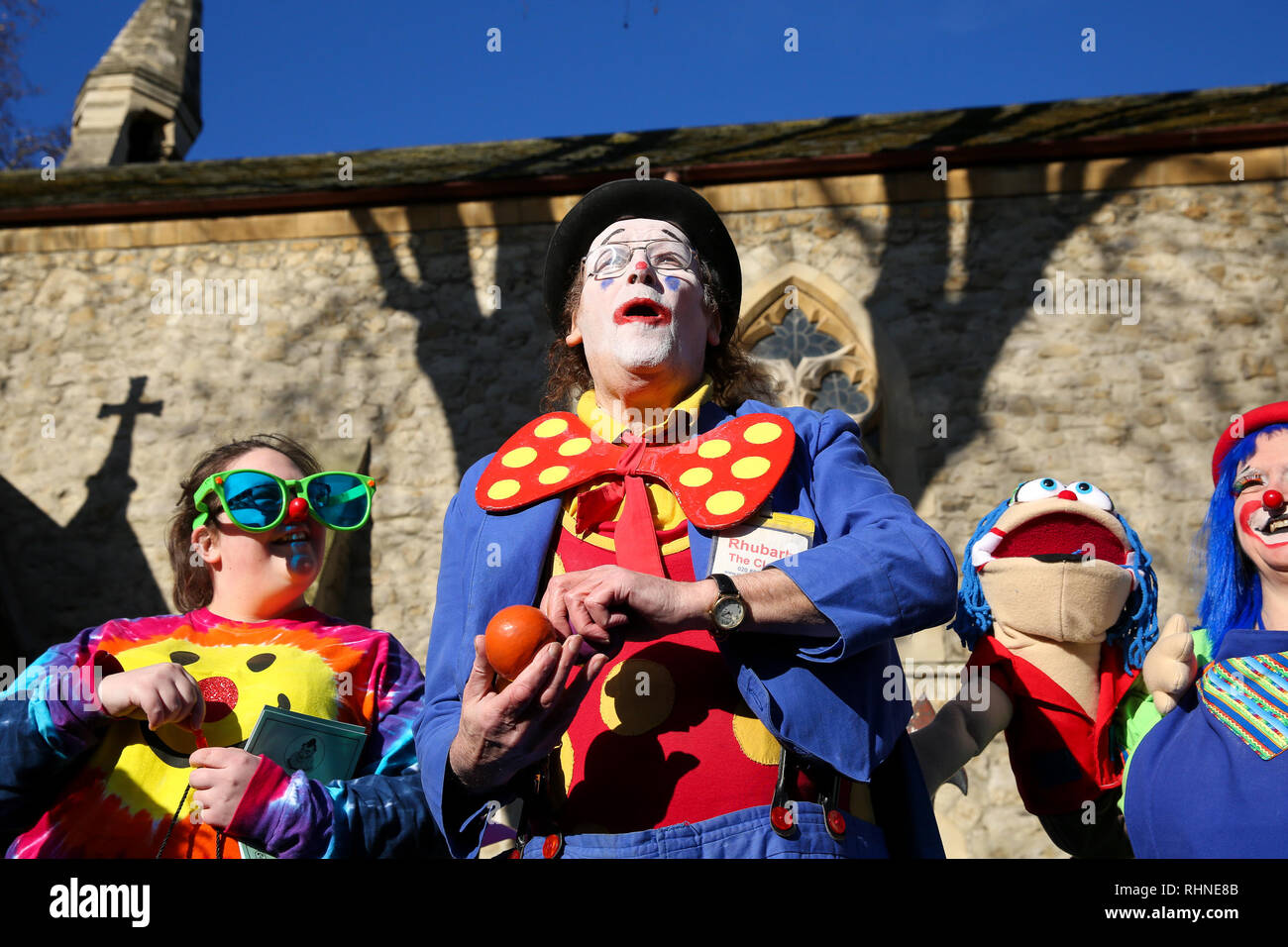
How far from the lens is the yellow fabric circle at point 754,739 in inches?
77.2

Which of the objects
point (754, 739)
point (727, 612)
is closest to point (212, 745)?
point (754, 739)

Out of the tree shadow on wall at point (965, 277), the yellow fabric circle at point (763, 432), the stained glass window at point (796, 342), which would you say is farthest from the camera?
the stained glass window at point (796, 342)

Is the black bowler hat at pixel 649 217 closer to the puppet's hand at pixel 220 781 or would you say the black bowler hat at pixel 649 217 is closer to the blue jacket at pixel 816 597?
the blue jacket at pixel 816 597

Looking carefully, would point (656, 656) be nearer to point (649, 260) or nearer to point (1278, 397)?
point (649, 260)

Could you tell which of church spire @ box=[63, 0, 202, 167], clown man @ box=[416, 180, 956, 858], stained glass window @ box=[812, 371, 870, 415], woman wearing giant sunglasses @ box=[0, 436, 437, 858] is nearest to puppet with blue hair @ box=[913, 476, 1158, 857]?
clown man @ box=[416, 180, 956, 858]

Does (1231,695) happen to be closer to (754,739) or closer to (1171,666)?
(1171,666)

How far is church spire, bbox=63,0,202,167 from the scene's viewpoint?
15.0 metres

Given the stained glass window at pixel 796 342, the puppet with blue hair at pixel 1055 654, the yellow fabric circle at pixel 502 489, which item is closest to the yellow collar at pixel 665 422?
the yellow fabric circle at pixel 502 489

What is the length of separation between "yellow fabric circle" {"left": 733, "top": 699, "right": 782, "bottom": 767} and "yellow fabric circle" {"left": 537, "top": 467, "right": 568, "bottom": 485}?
1.82 feet

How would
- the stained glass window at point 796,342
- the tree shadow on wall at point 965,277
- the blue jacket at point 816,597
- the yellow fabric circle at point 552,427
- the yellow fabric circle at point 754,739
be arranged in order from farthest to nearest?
the stained glass window at point 796,342, the tree shadow on wall at point 965,277, the yellow fabric circle at point 552,427, the yellow fabric circle at point 754,739, the blue jacket at point 816,597

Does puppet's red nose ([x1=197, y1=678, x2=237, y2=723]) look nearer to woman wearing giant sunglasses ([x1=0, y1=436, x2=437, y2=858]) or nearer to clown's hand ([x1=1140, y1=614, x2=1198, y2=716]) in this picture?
woman wearing giant sunglasses ([x1=0, y1=436, x2=437, y2=858])

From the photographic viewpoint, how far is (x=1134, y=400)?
8258mm

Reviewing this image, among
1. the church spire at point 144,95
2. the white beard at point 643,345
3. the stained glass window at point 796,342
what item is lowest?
the white beard at point 643,345

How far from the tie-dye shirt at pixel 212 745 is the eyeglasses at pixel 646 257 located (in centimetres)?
105
